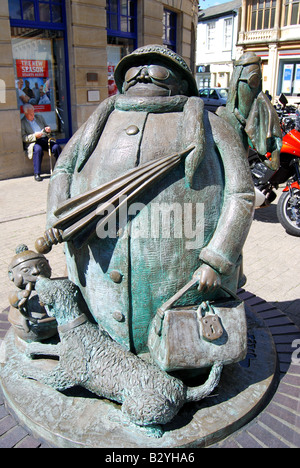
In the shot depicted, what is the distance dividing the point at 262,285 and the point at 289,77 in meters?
28.6

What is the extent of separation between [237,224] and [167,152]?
1.65 feet

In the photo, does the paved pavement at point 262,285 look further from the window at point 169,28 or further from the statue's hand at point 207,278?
the window at point 169,28

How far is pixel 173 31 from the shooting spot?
13.8m

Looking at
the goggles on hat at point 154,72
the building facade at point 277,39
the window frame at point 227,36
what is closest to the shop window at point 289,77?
the building facade at point 277,39

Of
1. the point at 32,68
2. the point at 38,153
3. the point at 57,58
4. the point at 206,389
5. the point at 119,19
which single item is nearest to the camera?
the point at 206,389

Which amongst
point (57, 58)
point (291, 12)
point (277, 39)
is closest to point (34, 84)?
point (57, 58)

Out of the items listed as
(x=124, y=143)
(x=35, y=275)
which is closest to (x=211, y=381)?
(x=35, y=275)

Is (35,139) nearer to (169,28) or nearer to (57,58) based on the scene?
(57,58)

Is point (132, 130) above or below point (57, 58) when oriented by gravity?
below

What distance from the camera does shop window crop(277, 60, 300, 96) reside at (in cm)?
2897

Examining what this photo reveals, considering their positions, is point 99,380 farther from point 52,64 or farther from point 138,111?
point 52,64

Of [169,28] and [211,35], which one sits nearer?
[169,28]

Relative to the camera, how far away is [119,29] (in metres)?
11.0

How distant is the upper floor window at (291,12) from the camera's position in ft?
93.3
